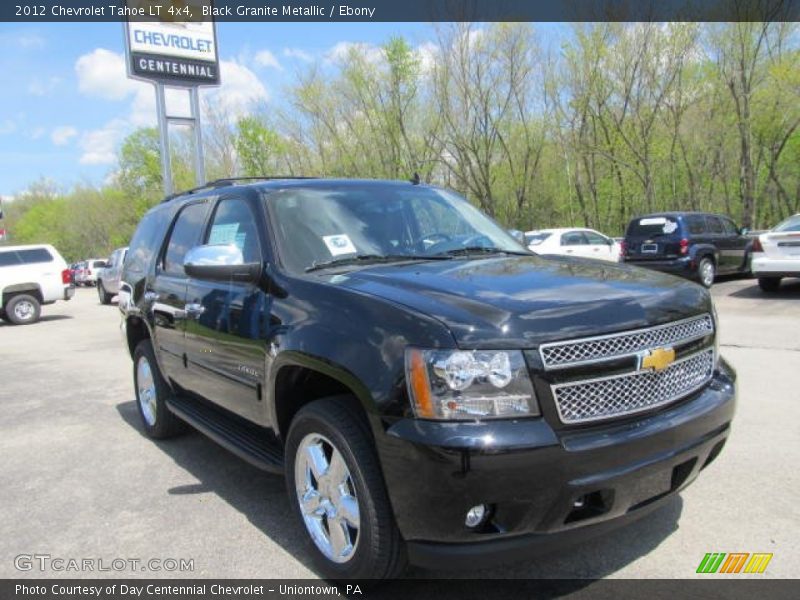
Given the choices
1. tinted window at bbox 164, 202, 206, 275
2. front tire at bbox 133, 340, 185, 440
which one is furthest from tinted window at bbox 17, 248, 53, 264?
tinted window at bbox 164, 202, 206, 275

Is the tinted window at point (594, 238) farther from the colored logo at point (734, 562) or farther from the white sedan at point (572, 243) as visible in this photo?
the colored logo at point (734, 562)

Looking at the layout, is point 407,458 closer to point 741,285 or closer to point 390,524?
point 390,524

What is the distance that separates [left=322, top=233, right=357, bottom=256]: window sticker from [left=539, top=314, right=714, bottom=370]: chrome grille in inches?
57.1

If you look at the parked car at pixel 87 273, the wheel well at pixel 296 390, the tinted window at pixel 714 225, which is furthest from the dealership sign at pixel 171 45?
the parked car at pixel 87 273

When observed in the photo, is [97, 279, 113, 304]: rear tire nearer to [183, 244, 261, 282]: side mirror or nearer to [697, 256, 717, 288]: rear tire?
[697, 256, 717, 288]: rear tire

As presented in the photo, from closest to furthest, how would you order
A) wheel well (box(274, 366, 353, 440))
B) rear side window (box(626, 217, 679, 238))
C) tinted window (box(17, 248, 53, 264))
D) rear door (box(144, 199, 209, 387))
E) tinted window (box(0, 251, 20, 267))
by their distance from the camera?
wheel well (box(274, 366, 353, 440)), rear door (box(144, 199, 209, 387)), rear side window (box(626, 217, 679, 238)), tinted window (box(0, 251, 20, 267)), tinted window (box(17, 248, 53, 264))

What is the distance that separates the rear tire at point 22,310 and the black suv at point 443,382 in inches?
615

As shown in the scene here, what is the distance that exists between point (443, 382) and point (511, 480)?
42 cm

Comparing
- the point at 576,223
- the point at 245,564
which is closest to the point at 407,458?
the point at 245,564

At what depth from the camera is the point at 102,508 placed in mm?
3947

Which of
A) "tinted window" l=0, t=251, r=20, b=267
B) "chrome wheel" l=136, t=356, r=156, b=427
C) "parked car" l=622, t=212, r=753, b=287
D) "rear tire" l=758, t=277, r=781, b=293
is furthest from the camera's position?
"tinted window" l=0, t=251, r=20, b=267

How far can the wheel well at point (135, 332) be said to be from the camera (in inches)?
217

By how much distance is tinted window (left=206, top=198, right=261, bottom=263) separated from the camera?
12.0 feet

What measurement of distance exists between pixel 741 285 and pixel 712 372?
43.8 ft
